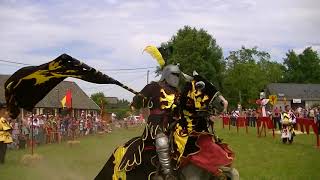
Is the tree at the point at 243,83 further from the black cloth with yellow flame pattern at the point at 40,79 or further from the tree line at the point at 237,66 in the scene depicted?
the black cloth with yellow flame pattern at the point at 40,79

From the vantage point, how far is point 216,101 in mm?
6641

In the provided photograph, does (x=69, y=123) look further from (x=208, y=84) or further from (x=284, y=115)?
(x=208, y=84)

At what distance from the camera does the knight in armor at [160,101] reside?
6.88 meters

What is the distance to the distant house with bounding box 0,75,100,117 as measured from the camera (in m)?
50.9

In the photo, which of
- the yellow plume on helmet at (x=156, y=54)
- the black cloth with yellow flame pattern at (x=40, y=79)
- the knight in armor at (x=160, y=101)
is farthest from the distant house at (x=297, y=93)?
the knight in armor at (x=160, y=101)

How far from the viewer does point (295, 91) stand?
8306 cm

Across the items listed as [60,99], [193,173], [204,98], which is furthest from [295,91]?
[193,173]

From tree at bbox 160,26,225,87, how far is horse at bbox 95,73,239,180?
193 ft

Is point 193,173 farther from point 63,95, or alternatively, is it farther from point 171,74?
point 63,95

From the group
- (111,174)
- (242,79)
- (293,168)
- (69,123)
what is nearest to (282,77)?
(242,79)

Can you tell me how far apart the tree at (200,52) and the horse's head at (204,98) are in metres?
59.1

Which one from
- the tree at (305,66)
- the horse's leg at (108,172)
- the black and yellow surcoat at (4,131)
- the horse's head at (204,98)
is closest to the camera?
the horse's head at (204,98)

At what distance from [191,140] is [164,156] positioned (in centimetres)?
42

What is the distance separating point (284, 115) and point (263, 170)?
380 inches
